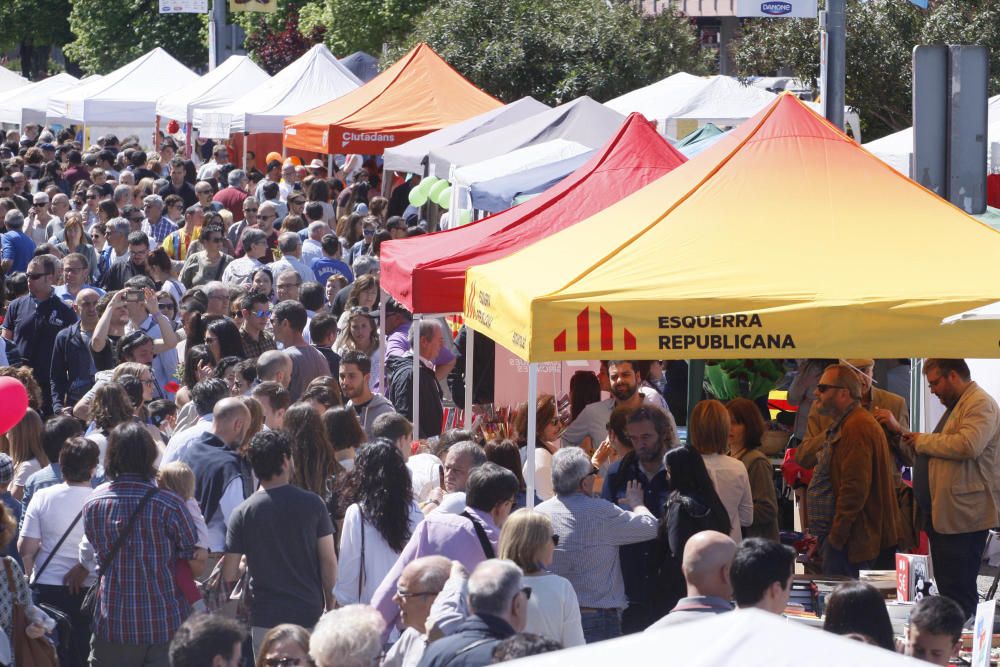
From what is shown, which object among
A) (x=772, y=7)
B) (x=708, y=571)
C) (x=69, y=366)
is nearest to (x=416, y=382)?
(x=69, y=366)

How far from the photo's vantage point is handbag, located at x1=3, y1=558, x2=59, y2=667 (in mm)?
5902

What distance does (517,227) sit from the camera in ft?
29.2

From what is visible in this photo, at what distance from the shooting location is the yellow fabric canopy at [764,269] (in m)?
6.13

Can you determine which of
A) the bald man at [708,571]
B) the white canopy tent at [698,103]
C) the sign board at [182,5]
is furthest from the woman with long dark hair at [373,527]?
the sign board at [182,5]

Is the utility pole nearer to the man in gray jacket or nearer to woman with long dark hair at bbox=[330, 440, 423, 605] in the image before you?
the man in gray jacket

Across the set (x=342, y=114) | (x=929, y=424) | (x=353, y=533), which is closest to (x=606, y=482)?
(x=353, y=533)

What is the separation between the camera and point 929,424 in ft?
28.9

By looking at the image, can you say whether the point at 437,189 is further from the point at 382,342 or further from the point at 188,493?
the point at 188,493

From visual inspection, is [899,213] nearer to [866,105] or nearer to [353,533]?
[353,533]

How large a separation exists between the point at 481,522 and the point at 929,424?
12.6 feet

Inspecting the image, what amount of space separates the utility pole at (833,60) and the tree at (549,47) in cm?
1298

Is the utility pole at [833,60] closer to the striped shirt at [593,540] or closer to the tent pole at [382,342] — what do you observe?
the tent pole at [382,342]

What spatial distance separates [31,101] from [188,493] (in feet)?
101

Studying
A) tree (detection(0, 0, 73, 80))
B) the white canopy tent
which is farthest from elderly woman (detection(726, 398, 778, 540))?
tree (detection(0, 0, 73, 80))
